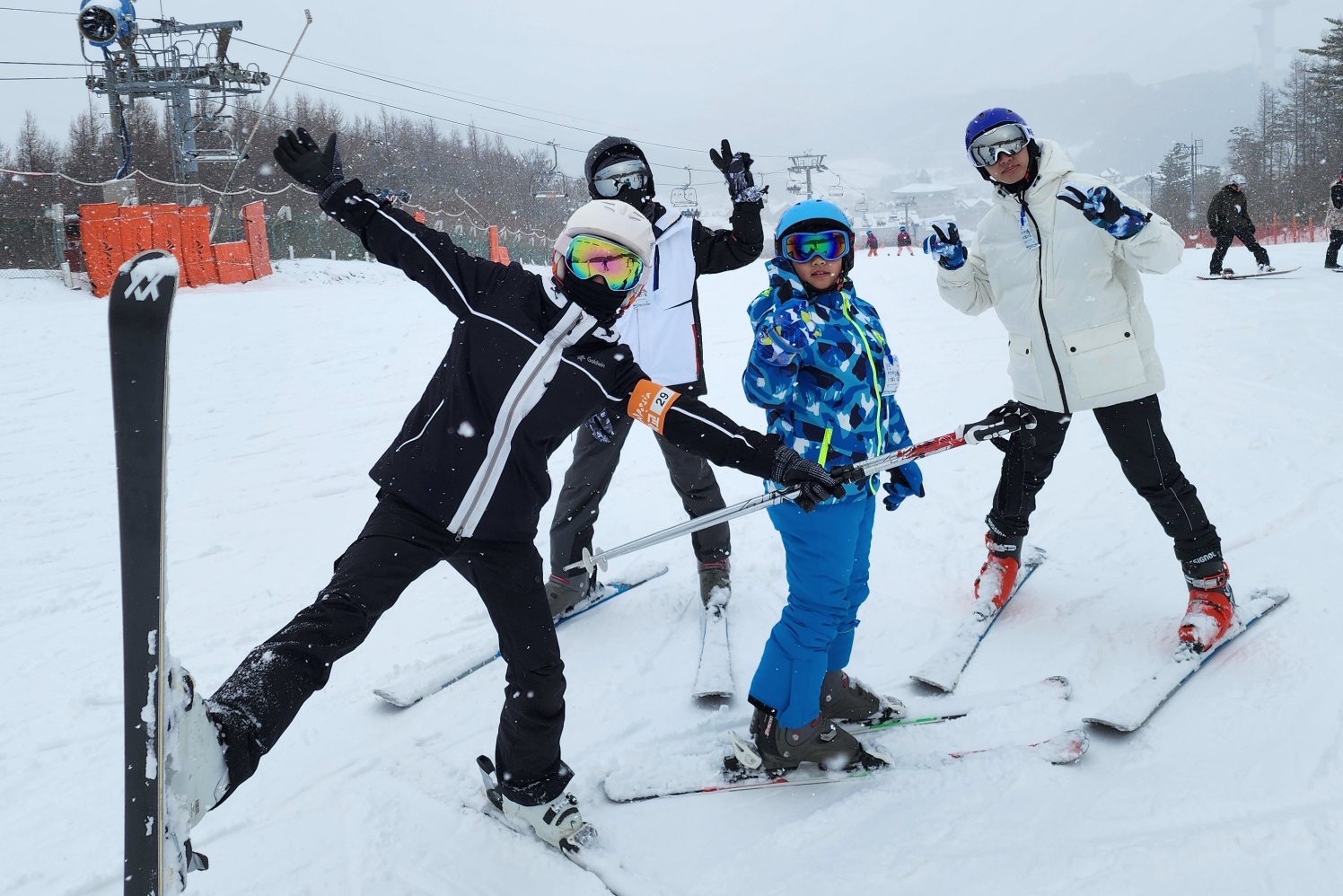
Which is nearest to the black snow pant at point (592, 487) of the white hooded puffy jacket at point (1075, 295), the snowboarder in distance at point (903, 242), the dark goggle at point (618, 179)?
the dark goggle at point (618, 179)

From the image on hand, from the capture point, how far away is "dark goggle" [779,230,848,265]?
100 inches

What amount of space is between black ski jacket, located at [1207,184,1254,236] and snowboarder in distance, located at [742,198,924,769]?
1360cm

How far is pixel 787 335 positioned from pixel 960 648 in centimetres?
170

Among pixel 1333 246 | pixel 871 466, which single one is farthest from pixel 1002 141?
pixel 1333 246

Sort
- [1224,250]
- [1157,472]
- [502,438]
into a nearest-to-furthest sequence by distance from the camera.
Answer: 1. [502,438]
2. [1157,472]
3. [1224,250]

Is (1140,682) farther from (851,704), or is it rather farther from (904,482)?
(904,482)

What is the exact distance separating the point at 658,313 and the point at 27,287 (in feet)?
46.2

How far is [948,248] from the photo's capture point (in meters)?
3.48

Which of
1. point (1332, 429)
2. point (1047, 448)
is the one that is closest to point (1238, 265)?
point (1332, 429)

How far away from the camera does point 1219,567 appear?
3.32m

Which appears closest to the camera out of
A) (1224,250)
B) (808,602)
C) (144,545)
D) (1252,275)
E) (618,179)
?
(144,545)

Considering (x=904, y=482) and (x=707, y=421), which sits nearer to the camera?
(x=707, y=421)

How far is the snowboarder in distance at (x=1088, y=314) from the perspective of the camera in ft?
10.5

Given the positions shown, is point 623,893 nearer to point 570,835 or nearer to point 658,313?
point 570,835
